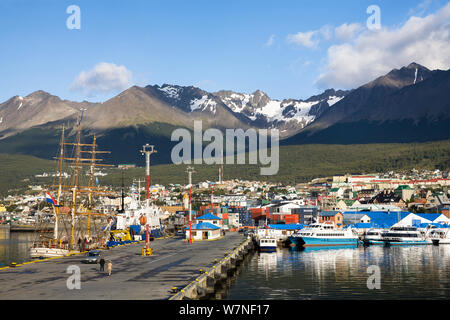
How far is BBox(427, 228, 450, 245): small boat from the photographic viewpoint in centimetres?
13538

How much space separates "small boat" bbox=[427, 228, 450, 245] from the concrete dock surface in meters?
85.0

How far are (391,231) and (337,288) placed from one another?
85.2 m

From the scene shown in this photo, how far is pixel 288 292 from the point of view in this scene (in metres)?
55.8

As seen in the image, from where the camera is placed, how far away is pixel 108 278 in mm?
49125

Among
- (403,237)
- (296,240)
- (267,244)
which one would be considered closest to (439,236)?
(403,237)

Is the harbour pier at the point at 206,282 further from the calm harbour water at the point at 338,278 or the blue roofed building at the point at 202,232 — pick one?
the blue roofed building at the point at 202,232

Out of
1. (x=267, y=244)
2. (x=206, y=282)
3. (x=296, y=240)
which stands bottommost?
(x=296, y=240)

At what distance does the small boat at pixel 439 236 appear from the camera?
13538cm

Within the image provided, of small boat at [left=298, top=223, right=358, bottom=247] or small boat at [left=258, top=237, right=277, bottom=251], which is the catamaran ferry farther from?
small boat at [left=258, top=237, right=277, bottom=251]

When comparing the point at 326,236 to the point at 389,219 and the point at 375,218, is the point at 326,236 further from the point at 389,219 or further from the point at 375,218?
the point at 375,218

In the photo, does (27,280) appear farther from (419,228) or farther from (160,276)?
(419,228)

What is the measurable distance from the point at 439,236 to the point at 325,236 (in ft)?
106
